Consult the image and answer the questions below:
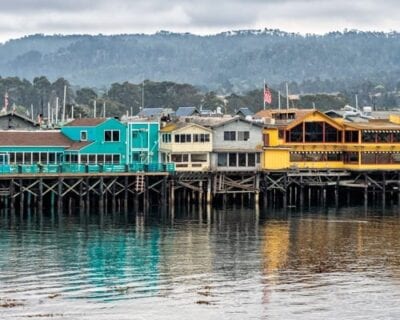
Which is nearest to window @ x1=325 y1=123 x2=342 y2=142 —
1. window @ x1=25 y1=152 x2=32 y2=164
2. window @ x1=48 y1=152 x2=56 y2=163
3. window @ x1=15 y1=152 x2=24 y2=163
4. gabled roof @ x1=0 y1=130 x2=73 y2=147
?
gabled roof @ x1=0 y1=130 x2=73 y2=147

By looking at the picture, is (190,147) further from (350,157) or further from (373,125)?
(373,125)

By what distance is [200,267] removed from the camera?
193 feet

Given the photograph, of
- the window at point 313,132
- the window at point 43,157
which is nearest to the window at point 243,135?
the window at point 313,132

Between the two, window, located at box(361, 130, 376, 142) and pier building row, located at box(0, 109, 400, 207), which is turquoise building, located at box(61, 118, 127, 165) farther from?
window, located at box(361, 130, 376, 142)

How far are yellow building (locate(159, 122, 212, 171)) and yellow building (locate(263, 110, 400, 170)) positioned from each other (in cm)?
644

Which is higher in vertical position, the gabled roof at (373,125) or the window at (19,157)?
the gabled roof at (373,125)

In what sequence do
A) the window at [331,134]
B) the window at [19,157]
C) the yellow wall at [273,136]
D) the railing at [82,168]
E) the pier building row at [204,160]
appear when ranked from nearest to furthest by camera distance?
the railing at [82,168] → the pier building row at [204,160] → the window at [19,157] → the yellow wall at [273,136] → the window at [331,134]

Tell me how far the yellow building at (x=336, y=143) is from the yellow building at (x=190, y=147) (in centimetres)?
644

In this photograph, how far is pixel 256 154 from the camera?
9288 centimetres

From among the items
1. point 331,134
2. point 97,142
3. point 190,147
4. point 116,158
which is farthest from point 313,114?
point 97,142

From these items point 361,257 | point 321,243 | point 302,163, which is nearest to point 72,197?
point 302,163

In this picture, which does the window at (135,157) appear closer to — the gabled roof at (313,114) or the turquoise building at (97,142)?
the turquoise building at (97,142)

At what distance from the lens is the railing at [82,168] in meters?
84.3

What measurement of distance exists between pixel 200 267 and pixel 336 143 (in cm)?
3995
